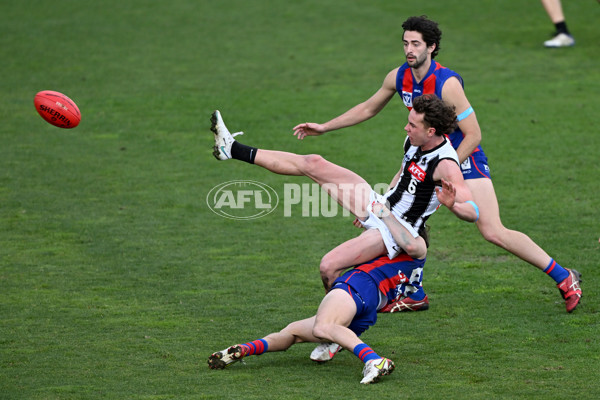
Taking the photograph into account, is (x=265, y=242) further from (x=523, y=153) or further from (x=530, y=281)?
(x=523, y=153)

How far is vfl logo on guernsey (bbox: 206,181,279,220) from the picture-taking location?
10448 millimetres

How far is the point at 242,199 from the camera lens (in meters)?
10.9

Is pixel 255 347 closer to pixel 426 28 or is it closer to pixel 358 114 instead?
pixel 358 114

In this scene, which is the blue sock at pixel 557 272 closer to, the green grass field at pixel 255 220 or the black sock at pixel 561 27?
the green grass field at pixel 255 220

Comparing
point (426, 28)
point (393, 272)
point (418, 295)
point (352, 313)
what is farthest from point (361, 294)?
point (426, 28)

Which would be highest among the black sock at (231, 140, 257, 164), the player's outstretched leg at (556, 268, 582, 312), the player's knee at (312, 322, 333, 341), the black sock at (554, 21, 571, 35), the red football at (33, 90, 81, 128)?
the black sock at (554, 21, 571, 35)

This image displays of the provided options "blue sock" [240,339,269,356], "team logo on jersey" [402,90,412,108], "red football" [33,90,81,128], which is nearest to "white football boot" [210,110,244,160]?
"team logo on jersey" [402,90,412,108]

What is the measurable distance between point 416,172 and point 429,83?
1052 millimetres

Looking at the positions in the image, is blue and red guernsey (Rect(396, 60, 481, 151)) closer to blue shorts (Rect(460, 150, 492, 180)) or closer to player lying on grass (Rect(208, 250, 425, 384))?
blue shorts (Rect(460, 150, 492, 180))

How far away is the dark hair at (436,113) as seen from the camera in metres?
6.15

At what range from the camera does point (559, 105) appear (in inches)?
541

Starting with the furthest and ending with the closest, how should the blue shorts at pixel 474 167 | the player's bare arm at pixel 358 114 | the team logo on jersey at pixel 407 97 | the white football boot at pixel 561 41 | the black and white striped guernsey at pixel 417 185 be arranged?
the white football boot at pixel 561 41 → the player's bare arm at pixel 358 114 → the team logo on jersey at pixel 407 97 → the blue shorts at pixel 474 167 → the black and white striped guernsey at pixel 417 185

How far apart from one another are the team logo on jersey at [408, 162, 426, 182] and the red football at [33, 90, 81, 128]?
12.8 ft

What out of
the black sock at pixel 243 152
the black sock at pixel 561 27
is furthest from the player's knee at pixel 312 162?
the black sock at pixel 561 27
